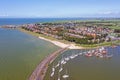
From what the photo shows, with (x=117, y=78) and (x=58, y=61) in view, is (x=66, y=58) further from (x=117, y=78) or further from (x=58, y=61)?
(x=117, y=78)

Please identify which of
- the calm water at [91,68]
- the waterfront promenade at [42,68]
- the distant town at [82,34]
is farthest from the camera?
the distant town at [82,34]

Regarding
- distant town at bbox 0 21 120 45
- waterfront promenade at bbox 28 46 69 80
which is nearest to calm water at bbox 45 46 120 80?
waterfront promenade at bbox 28 46 69 80

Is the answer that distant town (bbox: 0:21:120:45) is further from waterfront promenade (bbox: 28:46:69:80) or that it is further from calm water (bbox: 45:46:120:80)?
waterfront promenade (bbox: 28:46:69:80)

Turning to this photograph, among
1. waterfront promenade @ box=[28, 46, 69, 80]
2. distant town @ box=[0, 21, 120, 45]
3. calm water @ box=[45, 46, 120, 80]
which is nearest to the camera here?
waterfront promenade @ box=[28, 46, 69, 80]

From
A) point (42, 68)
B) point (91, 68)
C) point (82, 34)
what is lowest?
point (82, 34)

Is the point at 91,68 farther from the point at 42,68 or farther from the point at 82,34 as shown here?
the point at 82,34

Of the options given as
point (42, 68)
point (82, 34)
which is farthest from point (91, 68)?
point (82, 34)

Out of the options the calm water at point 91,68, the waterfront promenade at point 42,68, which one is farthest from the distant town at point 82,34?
the waterfront promenade at point 42,68

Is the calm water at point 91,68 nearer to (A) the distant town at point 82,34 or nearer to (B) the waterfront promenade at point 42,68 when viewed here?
(B) the waterfront promenade at point 42,68

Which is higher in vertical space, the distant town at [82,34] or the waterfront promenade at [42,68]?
the waterfront promenade at [42,68]

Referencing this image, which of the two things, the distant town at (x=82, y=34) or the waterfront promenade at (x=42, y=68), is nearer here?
the waterfront promenade at (x=42, y=68)
